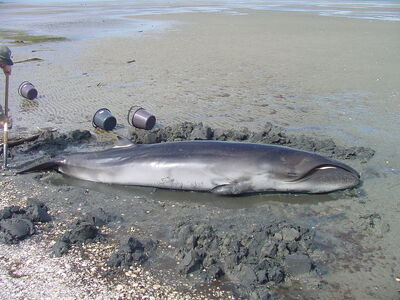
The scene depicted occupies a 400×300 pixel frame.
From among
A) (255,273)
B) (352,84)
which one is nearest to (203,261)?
(255,273)

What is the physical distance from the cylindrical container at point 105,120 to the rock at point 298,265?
4474 mm

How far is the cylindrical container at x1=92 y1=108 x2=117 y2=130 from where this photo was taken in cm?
741

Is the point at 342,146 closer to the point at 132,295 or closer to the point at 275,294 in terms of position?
the point at 275,294

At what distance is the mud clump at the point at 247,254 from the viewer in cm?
366

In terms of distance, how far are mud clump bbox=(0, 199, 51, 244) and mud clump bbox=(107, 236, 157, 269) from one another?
3.23 feet

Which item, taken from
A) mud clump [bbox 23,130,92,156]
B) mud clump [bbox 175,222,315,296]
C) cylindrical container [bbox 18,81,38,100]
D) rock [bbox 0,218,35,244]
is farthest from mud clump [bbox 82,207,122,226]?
cylindrical container [bbox 18,81,38,100]

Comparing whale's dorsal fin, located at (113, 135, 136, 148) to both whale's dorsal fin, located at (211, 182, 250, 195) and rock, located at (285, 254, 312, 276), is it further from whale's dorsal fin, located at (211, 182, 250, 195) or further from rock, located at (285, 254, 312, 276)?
rock, located at (285, 254, 312, 276)

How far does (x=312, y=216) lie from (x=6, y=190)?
11.5 ft

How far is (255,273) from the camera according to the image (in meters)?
3.67

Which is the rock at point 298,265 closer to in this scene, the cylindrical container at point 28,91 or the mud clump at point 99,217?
the mud clump at point 99,217

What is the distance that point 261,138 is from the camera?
6.74 meters

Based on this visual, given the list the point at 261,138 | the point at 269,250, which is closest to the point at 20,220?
the point at 269,250

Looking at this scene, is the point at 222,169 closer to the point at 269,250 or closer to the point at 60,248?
the point at 269,250

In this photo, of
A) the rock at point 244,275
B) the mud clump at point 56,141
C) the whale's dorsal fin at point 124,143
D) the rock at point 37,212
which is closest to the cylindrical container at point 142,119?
the mud clump at point 56,141
